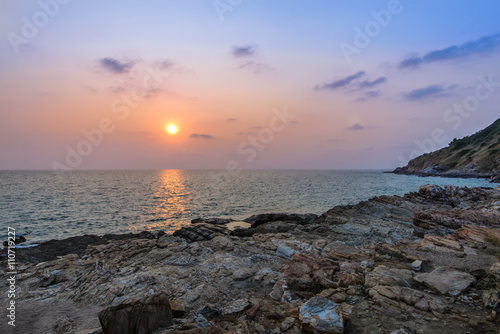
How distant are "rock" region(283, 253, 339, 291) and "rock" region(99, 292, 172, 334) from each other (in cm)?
468

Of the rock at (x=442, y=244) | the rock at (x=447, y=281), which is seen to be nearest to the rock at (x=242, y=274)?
the rock at (x=447, y=281)

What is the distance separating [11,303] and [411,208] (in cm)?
3848

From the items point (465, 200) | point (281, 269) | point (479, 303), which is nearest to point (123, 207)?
point (281, 269)

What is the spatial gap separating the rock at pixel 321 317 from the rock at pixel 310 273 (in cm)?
219

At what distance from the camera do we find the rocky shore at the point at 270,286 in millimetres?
6840

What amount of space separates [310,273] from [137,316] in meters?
6.45

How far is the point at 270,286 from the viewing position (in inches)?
407

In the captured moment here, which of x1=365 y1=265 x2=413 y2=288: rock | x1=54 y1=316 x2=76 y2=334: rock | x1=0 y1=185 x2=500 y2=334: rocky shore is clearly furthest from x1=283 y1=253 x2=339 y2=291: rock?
x1=54 y1=316 x2=76 y2=334: rock

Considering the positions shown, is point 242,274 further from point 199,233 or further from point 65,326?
point 199,233

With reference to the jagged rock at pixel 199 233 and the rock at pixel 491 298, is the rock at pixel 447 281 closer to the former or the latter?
the rock at pixel 491 298

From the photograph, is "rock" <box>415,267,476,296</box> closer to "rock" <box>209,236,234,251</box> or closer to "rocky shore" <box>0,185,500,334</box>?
"rocky shore" <box>0,185,500,334</box>

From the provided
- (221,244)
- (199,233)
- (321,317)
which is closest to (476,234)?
(321,317)

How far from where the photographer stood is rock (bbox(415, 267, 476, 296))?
8.01m

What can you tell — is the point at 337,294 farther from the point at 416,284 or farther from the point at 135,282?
the point at 135,282
